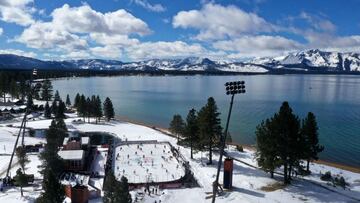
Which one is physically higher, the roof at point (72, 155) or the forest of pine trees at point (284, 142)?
the forest of pine trees at point (284, 142)

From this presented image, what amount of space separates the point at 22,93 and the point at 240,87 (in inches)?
5164

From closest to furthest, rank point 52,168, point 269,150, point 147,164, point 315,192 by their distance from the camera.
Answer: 1. point 315,192
2. point 269,150
3. point 52,168
4. point 147,164

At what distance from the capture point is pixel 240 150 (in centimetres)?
7075

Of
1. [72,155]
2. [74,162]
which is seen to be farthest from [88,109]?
[74,162]

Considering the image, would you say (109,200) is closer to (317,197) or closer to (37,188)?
(37,188)

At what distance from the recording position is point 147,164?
60562mm

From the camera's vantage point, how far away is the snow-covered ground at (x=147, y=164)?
5322cm

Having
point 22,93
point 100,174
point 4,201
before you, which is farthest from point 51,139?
point 22,93

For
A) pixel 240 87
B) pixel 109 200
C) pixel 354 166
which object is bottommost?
pixel 354 166

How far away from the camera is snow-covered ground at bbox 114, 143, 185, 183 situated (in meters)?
53.2

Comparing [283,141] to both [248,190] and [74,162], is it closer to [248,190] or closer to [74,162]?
[248,190]

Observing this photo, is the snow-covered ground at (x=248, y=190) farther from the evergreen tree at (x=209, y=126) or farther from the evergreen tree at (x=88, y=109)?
the evergreen tree at (x=88, y=109)

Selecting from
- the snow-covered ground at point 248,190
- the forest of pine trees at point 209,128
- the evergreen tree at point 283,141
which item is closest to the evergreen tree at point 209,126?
the forest of pine trees at point 209,128

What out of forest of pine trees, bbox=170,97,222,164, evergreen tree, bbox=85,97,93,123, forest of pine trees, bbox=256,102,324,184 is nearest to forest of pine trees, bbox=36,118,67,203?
forest of pine trees, bbox=170,97,222,164
